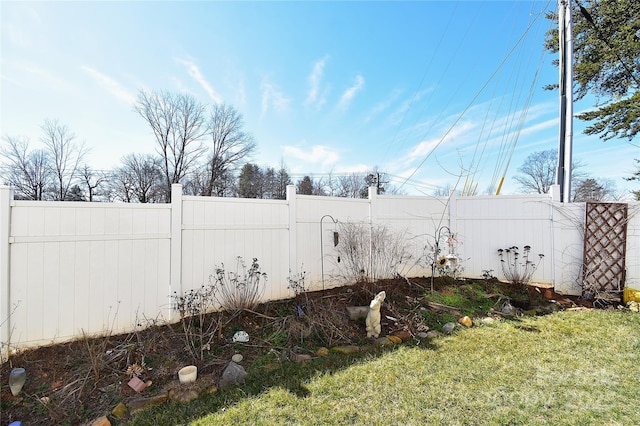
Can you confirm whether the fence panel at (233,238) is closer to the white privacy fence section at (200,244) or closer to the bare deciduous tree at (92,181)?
the white privacy fence section at (200,244)

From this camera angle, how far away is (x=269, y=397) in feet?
7.02

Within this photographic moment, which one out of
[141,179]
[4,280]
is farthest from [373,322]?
[141,179]

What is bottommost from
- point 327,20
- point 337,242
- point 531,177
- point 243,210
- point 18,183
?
point 337,242

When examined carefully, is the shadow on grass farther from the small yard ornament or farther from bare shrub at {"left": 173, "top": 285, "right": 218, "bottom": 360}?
bare shrub at {"left": 173, "top": 285, "right": 218, "bottom": 360}

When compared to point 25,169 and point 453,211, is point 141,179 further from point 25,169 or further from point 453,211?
point 453,211

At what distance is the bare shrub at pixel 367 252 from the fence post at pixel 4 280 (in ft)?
12.9

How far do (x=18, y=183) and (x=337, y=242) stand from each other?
25.0 metres

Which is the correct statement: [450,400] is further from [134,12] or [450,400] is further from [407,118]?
[407,118]

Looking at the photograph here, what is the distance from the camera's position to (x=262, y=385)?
2316mm

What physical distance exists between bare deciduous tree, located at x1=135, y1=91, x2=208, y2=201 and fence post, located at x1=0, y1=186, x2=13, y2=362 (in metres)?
19.0

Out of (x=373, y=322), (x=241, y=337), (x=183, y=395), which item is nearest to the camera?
(x=183, y=395)

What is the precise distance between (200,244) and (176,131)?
A: 20.2 metres

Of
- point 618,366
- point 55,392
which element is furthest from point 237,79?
point 618,366

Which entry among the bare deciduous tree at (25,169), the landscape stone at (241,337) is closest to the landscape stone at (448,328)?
the landscape stone at (241,337)
